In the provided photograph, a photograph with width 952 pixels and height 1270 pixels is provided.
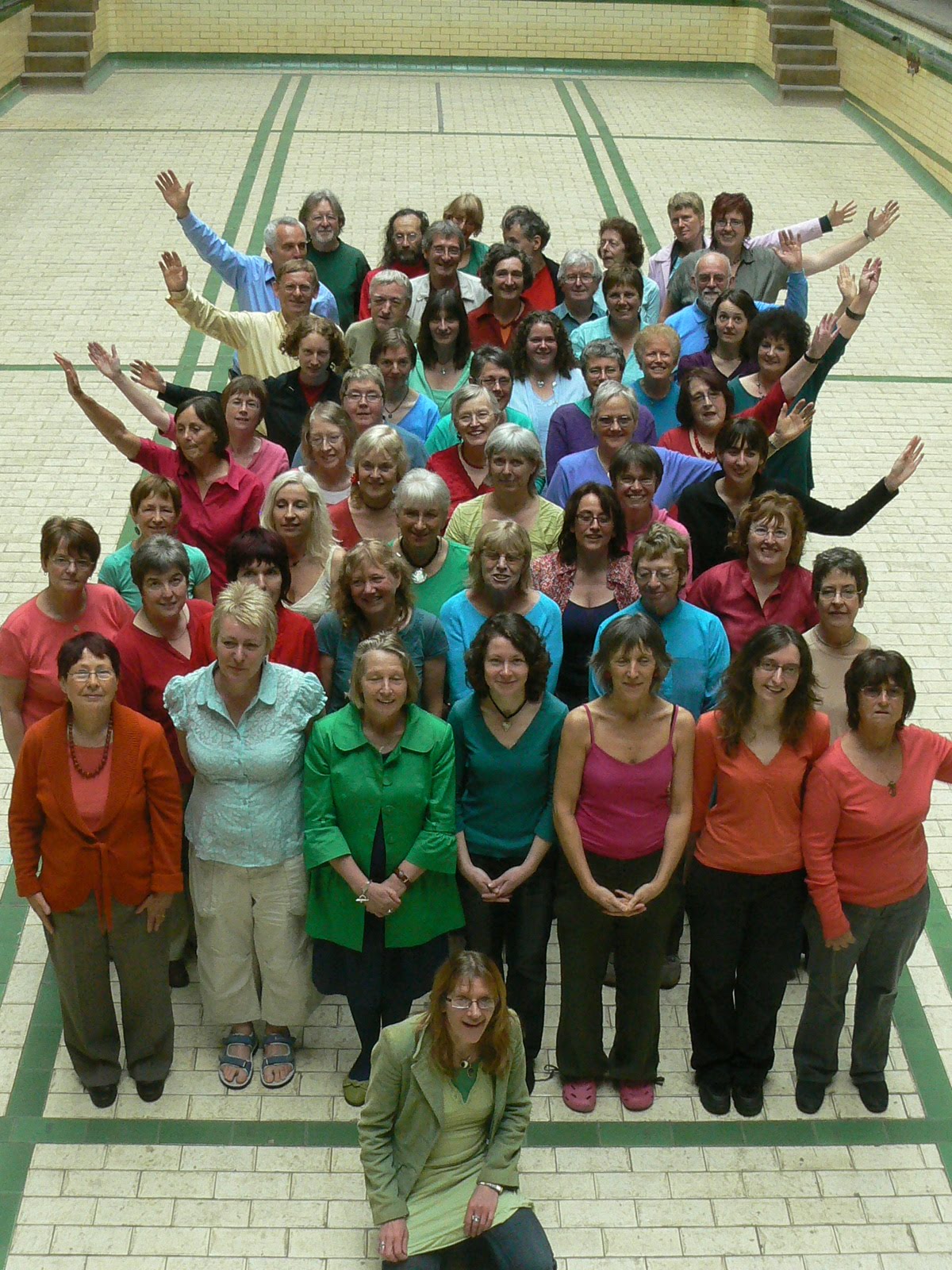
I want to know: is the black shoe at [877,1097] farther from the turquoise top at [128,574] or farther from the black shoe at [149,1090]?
the turquoise top at [128,574]

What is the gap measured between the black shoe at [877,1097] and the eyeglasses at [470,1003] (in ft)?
5.69

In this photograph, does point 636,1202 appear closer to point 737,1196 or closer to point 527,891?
point 737,1196

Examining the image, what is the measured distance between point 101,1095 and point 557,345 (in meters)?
4.00

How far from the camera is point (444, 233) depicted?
784 cm

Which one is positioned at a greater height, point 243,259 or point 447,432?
point 447,432

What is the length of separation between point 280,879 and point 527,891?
853 mm

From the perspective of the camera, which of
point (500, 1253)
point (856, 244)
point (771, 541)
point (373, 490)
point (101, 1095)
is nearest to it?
point (500, 1253)

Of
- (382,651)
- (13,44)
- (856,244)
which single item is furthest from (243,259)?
(13,44)

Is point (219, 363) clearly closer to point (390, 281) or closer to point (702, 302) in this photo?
point (390, 281)

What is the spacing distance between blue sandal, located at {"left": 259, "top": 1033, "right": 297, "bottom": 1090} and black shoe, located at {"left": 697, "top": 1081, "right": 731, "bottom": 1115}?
1467 mm

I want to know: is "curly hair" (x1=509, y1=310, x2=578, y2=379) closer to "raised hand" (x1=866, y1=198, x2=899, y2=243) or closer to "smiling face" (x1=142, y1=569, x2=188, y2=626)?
"smiling face" (x1=142, y1=569, x2=188, y2=626)

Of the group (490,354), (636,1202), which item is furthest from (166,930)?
(490,354)

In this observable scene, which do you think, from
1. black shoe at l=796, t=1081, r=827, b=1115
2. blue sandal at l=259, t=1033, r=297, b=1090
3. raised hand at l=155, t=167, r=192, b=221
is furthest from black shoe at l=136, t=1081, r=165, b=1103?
raised hand at l=155, t=167, r=192, b=221

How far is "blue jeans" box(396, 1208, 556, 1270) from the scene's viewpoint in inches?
164
